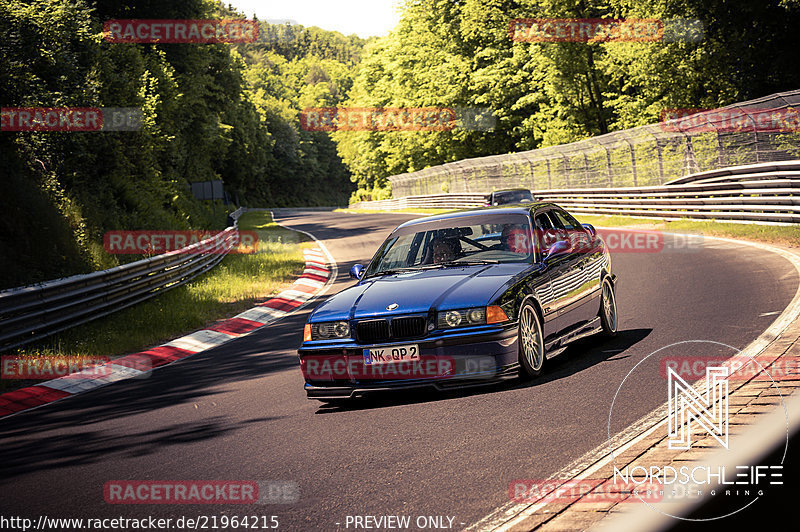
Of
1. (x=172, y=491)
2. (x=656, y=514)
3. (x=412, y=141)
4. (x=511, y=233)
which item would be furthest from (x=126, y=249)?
(x=412, y=141)

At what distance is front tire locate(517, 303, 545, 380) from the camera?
6.73 meters

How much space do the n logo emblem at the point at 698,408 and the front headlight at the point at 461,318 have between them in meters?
1.53

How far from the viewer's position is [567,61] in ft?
161

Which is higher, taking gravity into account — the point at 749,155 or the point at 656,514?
the point at 749,155

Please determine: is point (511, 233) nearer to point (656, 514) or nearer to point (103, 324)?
point (656, 514)

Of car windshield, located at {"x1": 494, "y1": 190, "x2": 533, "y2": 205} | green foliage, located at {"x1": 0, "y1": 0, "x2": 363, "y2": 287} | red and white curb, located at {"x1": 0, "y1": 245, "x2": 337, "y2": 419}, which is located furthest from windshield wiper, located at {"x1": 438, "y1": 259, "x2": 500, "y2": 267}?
car windshield, located at {"x1": 494, "y1": 190, "x2": 533, "y2": 205}

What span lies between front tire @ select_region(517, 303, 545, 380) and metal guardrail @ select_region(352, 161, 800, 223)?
43.4ft

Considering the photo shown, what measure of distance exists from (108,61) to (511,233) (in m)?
20.3

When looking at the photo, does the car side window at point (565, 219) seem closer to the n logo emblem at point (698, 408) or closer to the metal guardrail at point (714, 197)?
the n logo emblem at point (698, 408)

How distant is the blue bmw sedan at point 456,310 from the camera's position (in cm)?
645

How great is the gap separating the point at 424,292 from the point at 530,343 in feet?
3.32

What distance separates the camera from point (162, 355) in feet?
38.9

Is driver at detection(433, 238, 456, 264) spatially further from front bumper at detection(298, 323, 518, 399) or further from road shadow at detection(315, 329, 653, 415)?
front bumper at detection(298, 323, 518, 399)

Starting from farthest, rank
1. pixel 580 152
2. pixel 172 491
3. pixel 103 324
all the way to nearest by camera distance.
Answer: pixel 580 152 < pixel 103 324 < pixel 172 491
